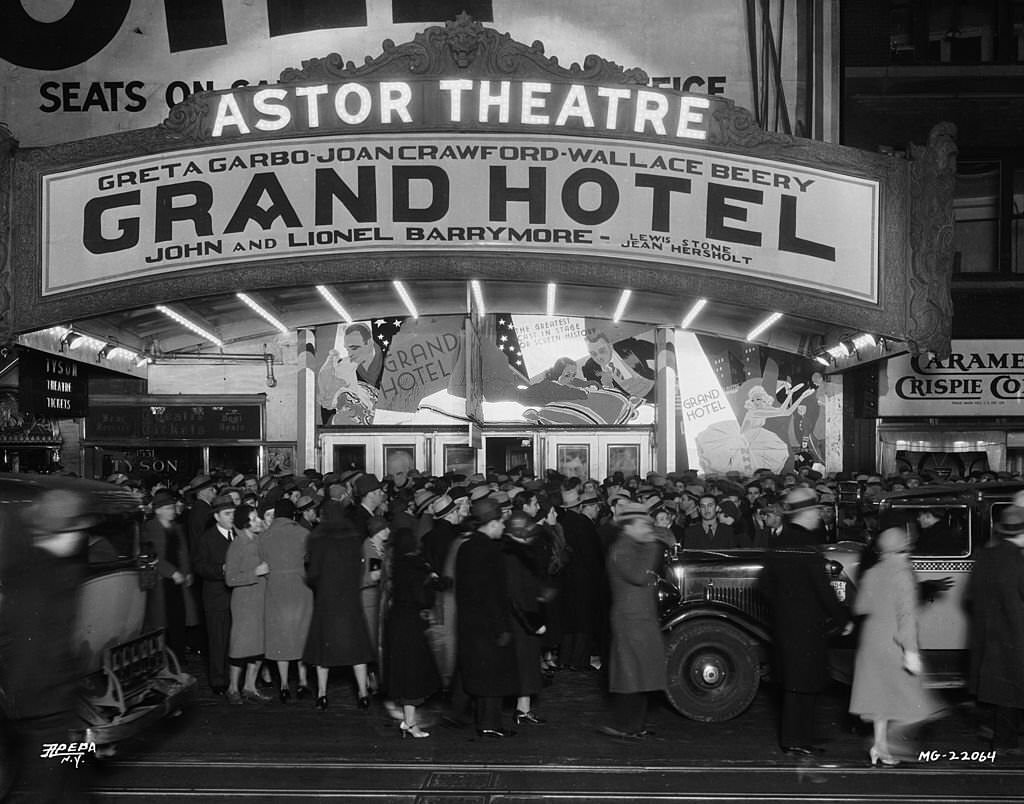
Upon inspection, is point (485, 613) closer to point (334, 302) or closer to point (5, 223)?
point (5, 223)

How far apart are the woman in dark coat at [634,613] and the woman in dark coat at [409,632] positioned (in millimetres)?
1492

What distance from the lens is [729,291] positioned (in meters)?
13.9

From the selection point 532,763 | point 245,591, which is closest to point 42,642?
point 532,763

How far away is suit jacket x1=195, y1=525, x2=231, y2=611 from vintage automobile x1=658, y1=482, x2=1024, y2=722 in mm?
4241

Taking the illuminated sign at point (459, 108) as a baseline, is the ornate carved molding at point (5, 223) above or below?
below

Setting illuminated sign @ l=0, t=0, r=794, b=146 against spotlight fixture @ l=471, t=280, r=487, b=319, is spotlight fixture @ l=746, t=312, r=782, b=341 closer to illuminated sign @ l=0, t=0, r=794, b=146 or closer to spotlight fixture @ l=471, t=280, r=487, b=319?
spotlight fixture @ l=471, t=280, r=487, b=319

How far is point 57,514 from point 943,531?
7330 mm

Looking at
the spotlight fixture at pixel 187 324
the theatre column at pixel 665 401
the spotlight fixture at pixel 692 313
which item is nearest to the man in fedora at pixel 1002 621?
the spotlight fixture at pixel 692 313

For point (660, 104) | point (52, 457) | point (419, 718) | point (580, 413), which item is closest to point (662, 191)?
point (660, 104)

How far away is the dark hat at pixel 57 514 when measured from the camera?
6488mm

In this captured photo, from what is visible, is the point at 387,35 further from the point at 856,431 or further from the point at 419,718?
the point at 419,718

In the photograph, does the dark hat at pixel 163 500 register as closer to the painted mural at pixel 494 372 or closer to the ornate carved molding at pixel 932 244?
the ornate carved molding at pixel 932 244

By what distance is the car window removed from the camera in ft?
32.9

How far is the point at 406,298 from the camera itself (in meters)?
18.2
